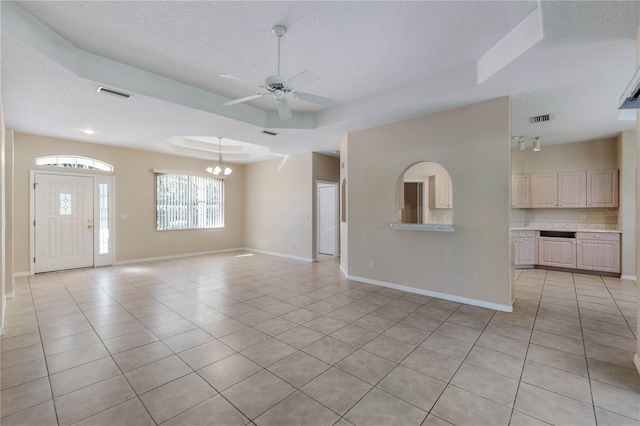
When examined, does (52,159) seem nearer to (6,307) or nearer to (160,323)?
(6,307)

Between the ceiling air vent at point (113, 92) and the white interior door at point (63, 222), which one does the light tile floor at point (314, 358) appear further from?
the ceiling air vent at point (113, 92)

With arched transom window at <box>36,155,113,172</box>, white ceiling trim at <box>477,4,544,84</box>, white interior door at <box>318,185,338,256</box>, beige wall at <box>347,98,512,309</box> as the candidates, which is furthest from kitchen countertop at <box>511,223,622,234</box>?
arched transom window at <box>36,155,113,172</box>

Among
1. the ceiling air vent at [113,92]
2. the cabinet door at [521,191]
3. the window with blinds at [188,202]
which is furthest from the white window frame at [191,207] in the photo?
the cabinet door at [521,191]

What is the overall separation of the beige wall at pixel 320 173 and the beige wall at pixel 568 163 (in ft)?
14.6

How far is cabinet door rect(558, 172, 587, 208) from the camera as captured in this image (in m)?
6.11

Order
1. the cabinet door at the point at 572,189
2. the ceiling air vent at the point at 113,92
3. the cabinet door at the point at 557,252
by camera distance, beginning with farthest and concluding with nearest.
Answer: the cabinet door at the point at 572,189, the cabinet door at the point at 557,252, the ceiling air vent at the point at 113,92

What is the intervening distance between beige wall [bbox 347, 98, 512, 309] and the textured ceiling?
1.13 feet

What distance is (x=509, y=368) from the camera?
2.44 meters

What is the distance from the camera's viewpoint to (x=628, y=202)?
545 cm

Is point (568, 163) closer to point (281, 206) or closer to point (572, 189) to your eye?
point (572, 189)

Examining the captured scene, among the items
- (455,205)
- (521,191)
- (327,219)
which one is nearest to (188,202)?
(327,219)

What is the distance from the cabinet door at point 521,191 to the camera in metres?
6.73

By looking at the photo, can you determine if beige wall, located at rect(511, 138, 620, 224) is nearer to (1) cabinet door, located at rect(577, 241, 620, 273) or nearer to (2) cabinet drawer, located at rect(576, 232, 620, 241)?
(2) cabinet drawer, located at rect(576, 232, 620, 241)

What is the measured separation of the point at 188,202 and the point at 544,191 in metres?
9.18
